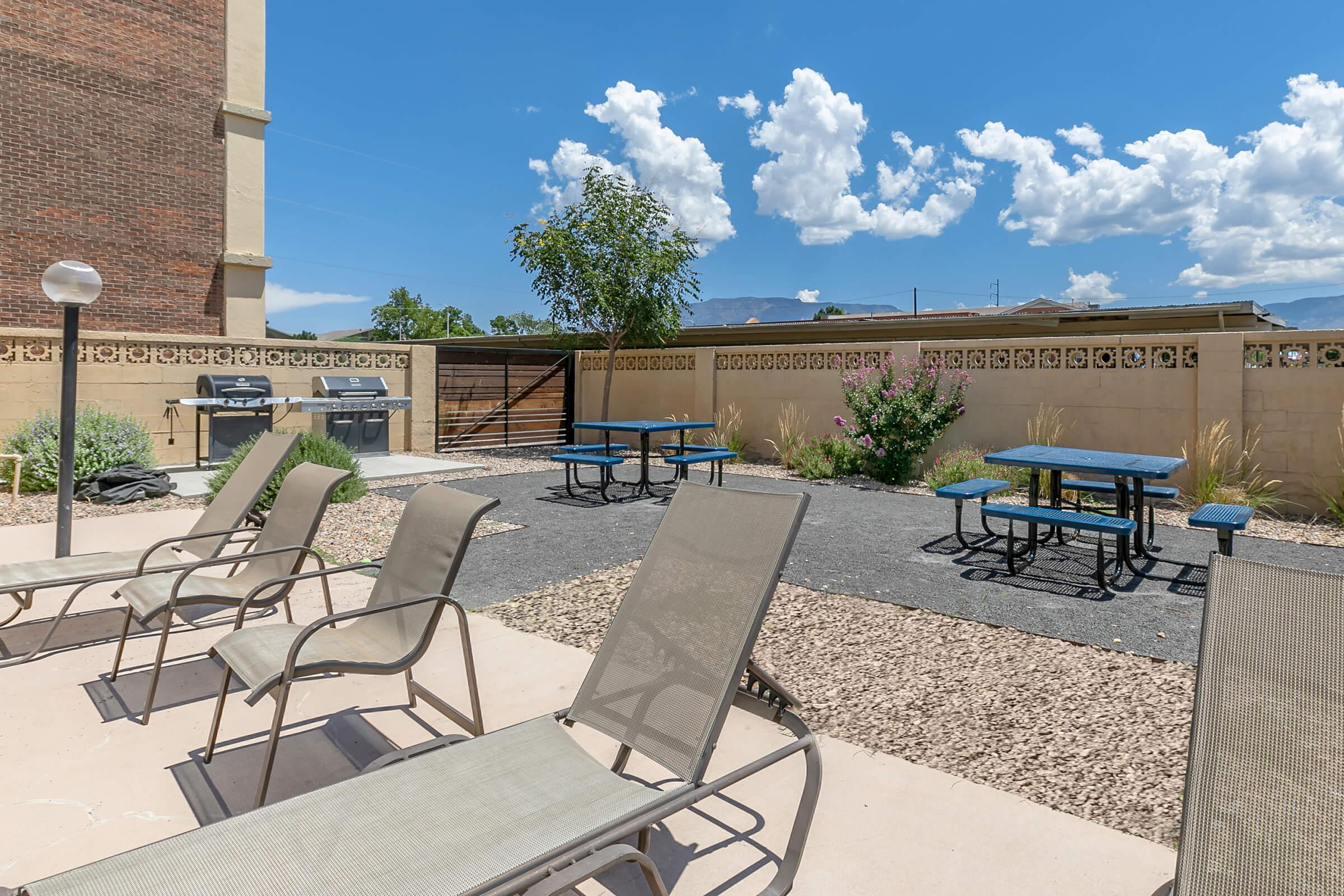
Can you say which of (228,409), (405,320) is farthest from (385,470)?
(405,320)

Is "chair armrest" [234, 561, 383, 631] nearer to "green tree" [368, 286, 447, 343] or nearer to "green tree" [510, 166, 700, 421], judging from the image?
"green tree" [510, 166, 700, 421]

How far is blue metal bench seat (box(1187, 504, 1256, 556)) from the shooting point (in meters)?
5.36

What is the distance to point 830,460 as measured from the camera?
1220 cm

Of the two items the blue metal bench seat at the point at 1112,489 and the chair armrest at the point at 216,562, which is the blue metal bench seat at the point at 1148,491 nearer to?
the blue metal bench seat at the point at 1112,489

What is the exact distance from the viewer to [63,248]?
13.7 m

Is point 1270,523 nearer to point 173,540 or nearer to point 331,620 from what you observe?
point 331,620

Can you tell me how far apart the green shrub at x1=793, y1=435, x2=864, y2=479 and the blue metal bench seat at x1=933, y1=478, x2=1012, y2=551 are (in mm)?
4414

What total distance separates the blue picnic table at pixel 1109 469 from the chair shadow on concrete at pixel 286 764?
16.4 ft

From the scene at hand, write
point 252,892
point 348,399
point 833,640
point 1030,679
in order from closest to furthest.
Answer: point 252,892 → point 1030,679 → point 833,640 → point 348,399

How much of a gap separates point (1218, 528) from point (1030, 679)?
262 centimetres

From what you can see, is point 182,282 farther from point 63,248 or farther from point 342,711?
point 342,711

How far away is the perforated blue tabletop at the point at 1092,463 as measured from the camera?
19.2ft

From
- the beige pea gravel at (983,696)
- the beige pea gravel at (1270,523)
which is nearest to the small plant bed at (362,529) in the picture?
the beige pea gravel at (983,696)

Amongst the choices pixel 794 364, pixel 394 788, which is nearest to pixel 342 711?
pixel 394 788
